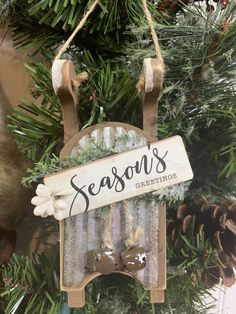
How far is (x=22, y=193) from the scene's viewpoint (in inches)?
25.0

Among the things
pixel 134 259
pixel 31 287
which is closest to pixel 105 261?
pixel 134 259

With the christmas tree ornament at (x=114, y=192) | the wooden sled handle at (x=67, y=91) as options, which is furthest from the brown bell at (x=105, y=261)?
the wooden sled handle at (x=67, y=91)

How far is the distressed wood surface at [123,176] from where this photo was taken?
17.4 inches

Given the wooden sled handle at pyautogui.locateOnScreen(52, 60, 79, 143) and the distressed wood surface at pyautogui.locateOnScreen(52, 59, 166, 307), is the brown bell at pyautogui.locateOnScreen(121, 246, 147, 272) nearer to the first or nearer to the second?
the distressed wood surface at pyautogui.locateOnScreen(52, 59, 166, 307)

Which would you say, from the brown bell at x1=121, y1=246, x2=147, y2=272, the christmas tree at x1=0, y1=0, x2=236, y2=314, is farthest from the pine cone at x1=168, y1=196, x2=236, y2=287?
the brown bell at x1=121, y1=246, x2=147, y2=272

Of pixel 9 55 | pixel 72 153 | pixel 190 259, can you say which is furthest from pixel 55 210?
pixel 9 55

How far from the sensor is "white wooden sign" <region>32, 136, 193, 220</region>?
0.44 m

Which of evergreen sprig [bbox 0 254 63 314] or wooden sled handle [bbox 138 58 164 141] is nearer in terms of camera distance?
wooden sled handle [bbox 138 58 164 141]

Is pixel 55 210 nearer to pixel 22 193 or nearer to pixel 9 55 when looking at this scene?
pixel 22 193

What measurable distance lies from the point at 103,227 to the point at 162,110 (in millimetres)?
142

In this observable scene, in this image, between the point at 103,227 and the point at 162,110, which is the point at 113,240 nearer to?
the point at 103,227

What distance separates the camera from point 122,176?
44cm

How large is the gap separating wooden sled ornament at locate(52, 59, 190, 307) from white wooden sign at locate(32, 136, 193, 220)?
2 cm

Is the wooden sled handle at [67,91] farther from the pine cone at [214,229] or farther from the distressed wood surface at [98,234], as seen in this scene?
the pine cone at [214,229]
